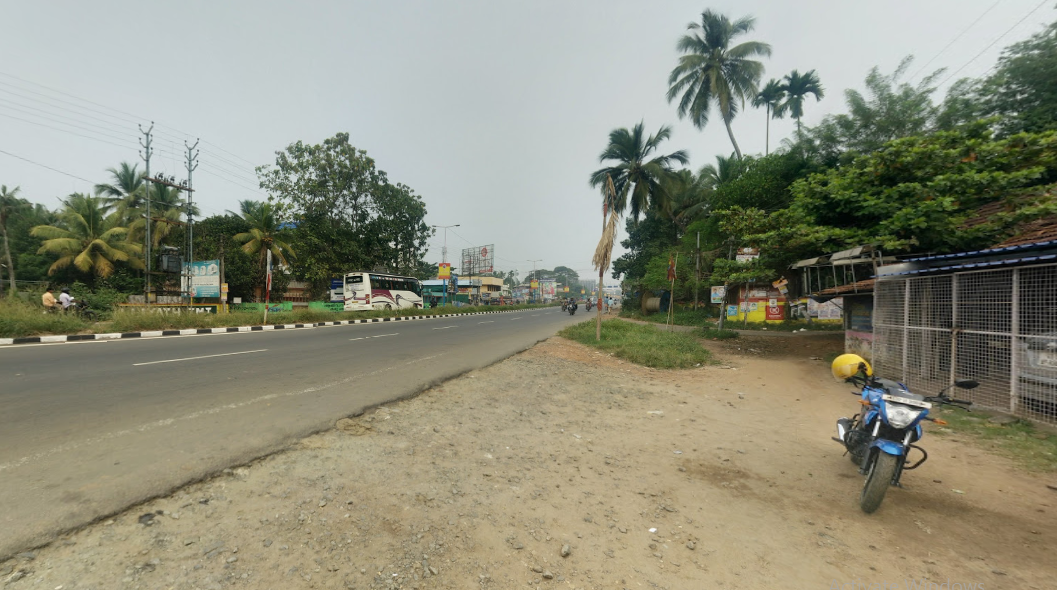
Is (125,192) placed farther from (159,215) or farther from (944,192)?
(944,192)

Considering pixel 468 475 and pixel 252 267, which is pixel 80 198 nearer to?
Result: pixel 252 267

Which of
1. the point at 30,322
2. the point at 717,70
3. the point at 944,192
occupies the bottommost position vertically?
the point at 30,322

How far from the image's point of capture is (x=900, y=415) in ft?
9.95

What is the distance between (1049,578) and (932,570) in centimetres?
59

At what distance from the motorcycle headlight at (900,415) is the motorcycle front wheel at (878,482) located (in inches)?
10.2

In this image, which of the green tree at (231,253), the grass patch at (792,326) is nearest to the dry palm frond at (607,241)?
the grass patch at (792,326)

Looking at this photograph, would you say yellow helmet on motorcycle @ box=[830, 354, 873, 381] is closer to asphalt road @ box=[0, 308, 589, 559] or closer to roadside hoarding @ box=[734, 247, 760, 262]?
asphalt road @ box=[0, 308, 589, 559]

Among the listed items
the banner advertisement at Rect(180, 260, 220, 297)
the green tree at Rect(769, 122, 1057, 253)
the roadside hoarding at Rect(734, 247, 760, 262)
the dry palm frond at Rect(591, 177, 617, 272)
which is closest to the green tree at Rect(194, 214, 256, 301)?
the banner advertisement at Rect(180, 260, 220, 297)

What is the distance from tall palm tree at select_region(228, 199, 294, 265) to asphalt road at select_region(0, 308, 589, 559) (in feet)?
71.3

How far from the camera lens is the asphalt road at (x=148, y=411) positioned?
257 cm

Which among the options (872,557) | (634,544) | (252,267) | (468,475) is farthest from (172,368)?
(252,267)

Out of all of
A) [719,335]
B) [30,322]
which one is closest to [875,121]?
[719,335]

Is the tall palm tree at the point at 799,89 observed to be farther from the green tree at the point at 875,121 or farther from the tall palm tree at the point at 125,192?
the tall palm tree at the point at 125,192

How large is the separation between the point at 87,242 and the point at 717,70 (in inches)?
1510
